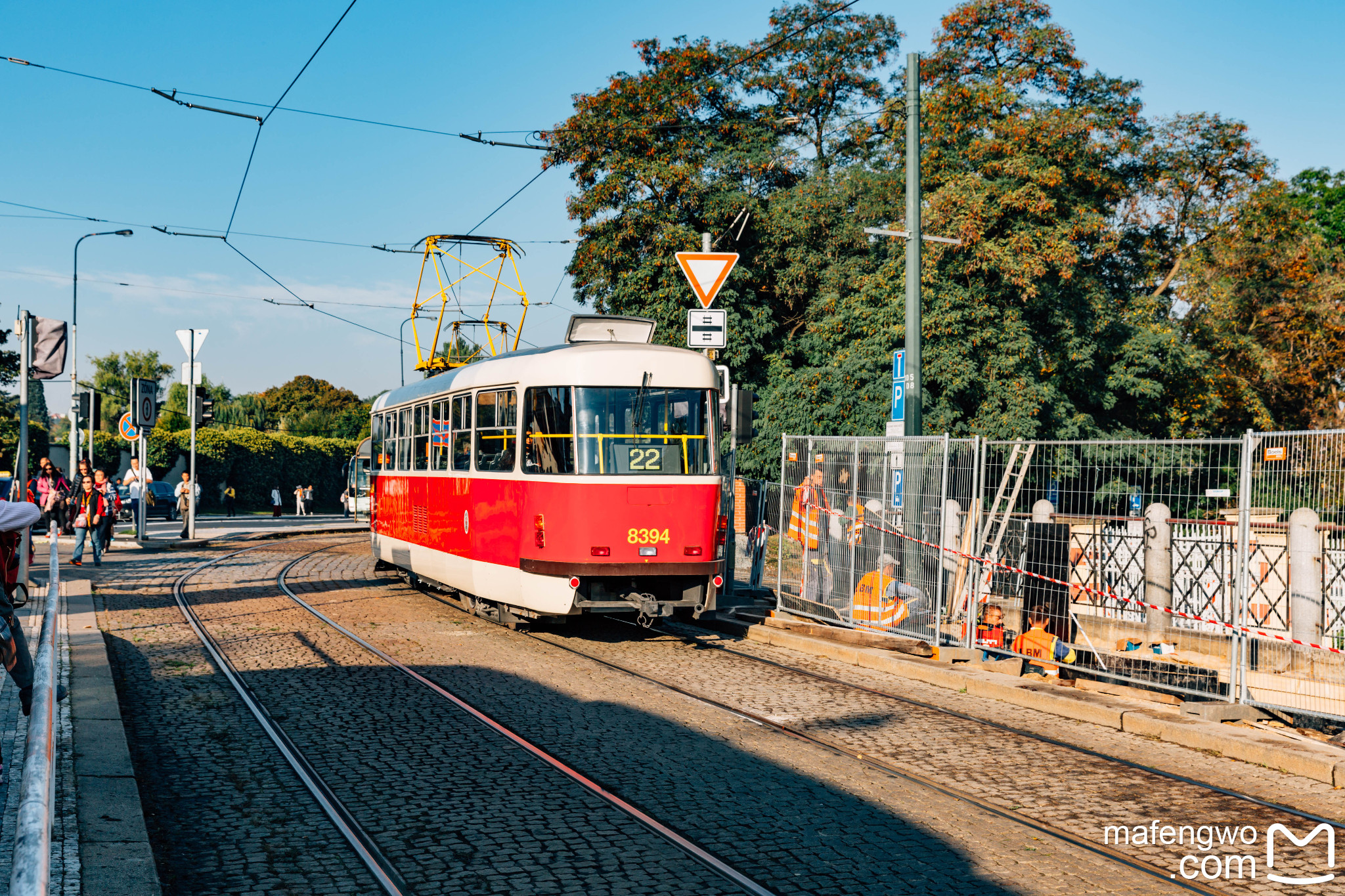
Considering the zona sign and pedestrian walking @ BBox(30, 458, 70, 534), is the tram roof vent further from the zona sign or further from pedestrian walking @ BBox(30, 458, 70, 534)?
the zona sign

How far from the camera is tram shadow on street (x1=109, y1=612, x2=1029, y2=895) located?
15.6ft

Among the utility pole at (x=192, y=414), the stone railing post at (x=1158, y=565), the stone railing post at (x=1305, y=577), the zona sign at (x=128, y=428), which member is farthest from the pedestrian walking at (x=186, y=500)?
the stone railing post at (x=1305, y=577)

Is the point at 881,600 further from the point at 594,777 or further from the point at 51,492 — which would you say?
the point at 51,492

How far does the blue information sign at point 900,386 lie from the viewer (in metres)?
12.6

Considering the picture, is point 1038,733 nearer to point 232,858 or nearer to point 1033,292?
point 232,858

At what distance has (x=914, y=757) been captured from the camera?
267 inches

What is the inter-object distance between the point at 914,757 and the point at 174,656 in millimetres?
6813

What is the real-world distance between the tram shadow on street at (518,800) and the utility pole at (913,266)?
214 inches

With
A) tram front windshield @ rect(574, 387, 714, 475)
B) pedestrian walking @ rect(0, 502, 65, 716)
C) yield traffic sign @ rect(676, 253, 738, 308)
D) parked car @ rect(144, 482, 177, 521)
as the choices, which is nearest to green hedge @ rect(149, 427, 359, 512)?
parked car @ rect(144, 482, 177, 521)

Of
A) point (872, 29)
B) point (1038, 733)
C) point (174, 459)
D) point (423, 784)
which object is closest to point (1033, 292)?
point (872, 29)

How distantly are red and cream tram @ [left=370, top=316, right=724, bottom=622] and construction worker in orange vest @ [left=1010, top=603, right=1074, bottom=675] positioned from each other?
2.93 meters

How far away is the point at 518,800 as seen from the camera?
19.0ft

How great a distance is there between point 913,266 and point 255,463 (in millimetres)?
40512

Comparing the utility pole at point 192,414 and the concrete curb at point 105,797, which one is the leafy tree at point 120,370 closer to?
the utility pole at point 192,414
